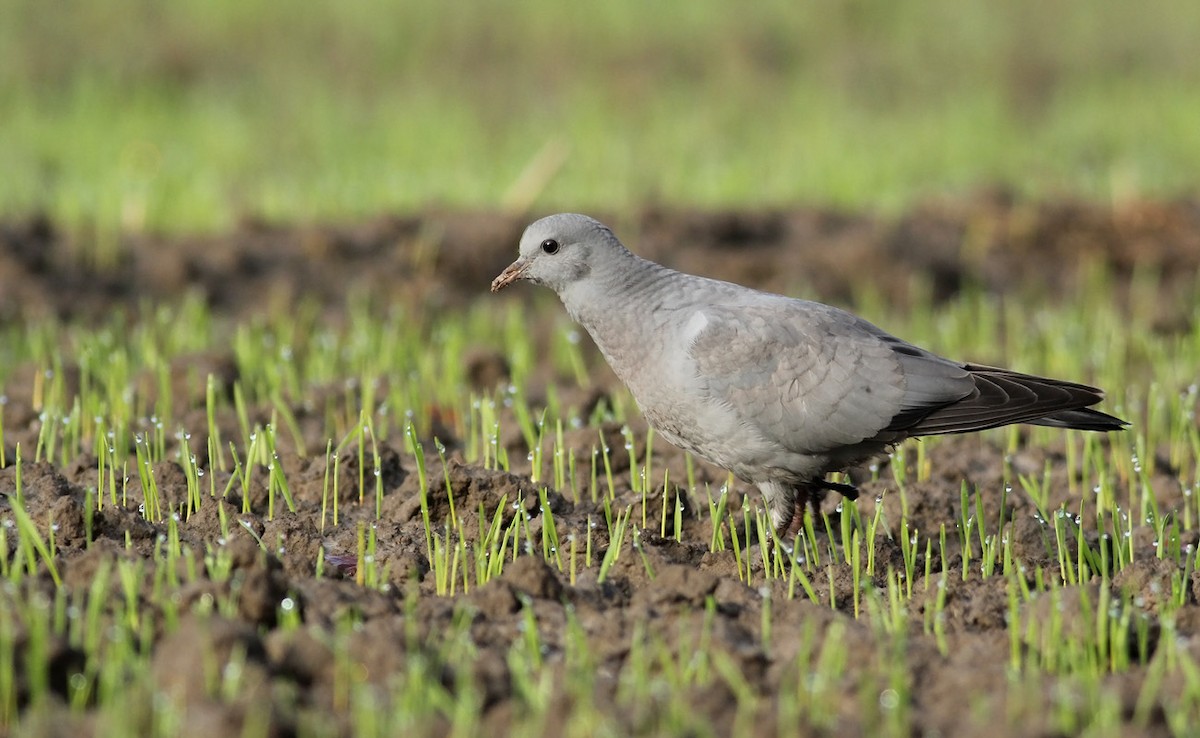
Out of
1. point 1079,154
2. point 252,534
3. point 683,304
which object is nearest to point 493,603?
point 252,534

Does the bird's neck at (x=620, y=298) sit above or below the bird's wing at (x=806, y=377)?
above

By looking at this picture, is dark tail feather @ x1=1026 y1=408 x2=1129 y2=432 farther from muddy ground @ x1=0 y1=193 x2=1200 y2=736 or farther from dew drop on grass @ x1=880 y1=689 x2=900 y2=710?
dew drop on grass @ x1=880 y1=689 x2=900 y2=710

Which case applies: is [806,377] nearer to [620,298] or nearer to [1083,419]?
[620,298]

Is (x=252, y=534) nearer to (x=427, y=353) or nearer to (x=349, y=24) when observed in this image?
(x=427, y=353)

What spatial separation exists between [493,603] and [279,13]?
13.8 m

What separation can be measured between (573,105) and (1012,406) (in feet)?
34.8

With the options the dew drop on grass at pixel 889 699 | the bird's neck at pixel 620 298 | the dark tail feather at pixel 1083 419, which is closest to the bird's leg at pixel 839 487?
the dark tail feather at pixel 1083 419

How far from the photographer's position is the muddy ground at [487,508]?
3234 mm

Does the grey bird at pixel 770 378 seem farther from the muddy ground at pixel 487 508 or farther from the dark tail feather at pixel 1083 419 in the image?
the muddy ground at pixel 487 508

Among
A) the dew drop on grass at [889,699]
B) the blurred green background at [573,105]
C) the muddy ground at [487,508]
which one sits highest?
the blurred green background at [573,105]

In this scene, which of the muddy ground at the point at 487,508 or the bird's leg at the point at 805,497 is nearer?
the muddy ground at the point at 487,508

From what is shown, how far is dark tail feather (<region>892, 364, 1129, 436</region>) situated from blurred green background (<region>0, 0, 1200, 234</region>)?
17.9 ft

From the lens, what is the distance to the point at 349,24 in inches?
645

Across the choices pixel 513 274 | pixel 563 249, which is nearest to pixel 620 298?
pixel 563 249
